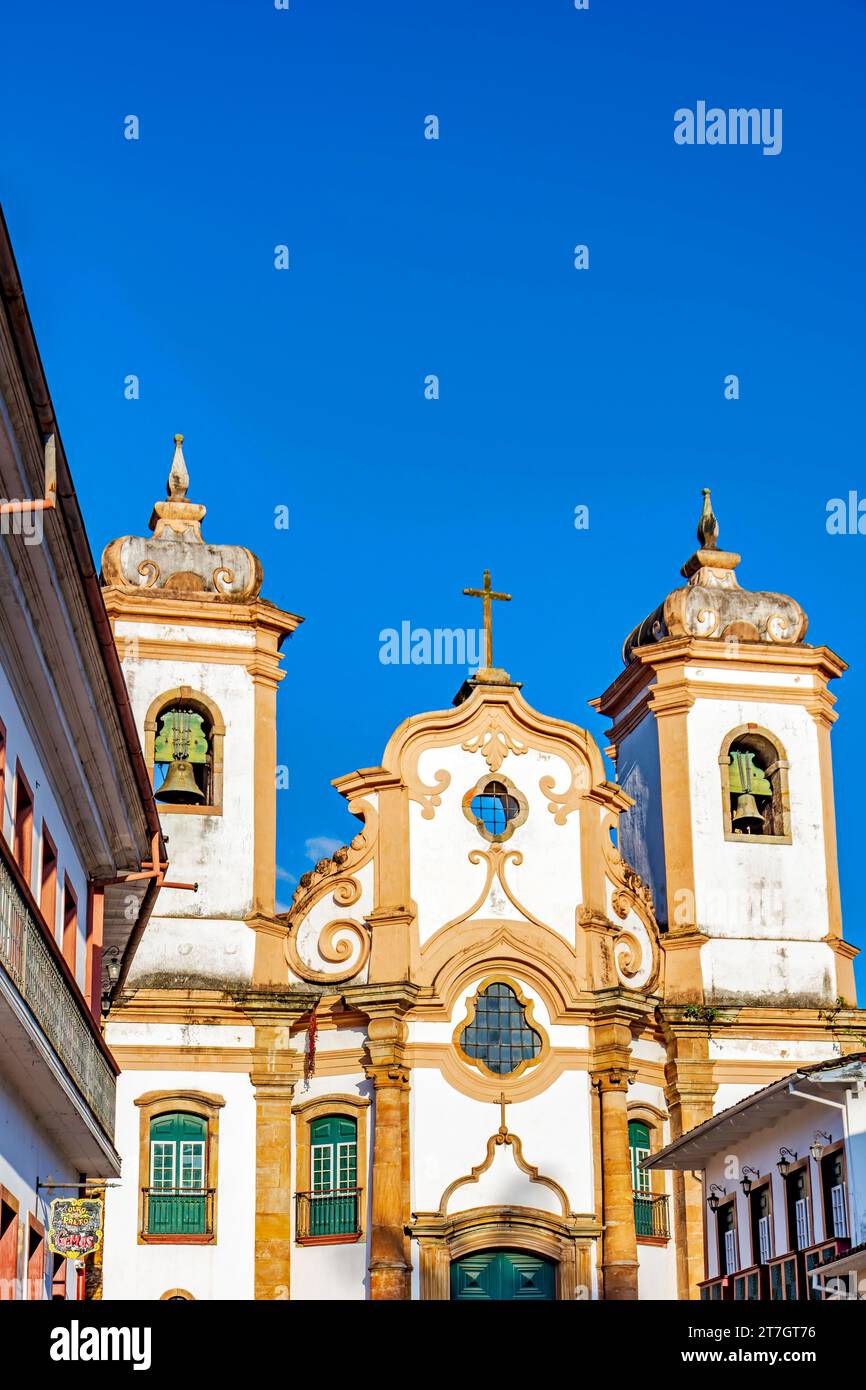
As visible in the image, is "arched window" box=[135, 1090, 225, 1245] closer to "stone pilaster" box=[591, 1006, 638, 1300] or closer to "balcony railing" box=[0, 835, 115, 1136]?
"stone pilaster" box=[591, 1006, 638, 1300]

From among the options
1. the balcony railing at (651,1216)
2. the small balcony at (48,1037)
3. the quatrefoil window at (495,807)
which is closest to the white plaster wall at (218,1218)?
the quatrefoil window at (495,807)

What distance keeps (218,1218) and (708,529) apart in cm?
1573

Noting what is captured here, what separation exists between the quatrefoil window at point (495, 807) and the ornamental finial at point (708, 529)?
22.9ft

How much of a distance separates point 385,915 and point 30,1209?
18.3 metres

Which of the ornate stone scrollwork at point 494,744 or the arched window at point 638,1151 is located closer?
the arched window at point 638,1151

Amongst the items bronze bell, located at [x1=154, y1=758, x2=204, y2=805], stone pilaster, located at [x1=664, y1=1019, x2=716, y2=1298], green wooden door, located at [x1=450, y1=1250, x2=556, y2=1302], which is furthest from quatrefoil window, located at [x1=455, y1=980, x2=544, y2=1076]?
bronze bell, located at [x1=154, y1=758, x2=204, y2=805]

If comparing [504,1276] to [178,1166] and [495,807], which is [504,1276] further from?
[495,807]

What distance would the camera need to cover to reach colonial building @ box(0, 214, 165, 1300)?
16.7 m

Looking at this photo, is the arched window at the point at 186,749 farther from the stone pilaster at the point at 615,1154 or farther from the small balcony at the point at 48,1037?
the small balcony at the point at 48,1037

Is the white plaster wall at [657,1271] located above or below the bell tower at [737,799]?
below

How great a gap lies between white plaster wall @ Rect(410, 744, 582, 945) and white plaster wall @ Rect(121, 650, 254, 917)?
272 centimetres

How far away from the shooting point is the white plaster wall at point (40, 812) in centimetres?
1928

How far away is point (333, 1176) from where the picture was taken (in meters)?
37.4

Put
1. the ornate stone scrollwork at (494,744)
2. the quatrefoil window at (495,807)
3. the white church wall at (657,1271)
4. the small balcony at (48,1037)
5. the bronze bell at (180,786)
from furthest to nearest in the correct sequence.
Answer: the ornate stone scrollwork at (494,744) → the quatrefoil window at (495,807) → the bronze bell at (180,786) → the white church wall at (657,1271) → the small balcony at (48,1037)
